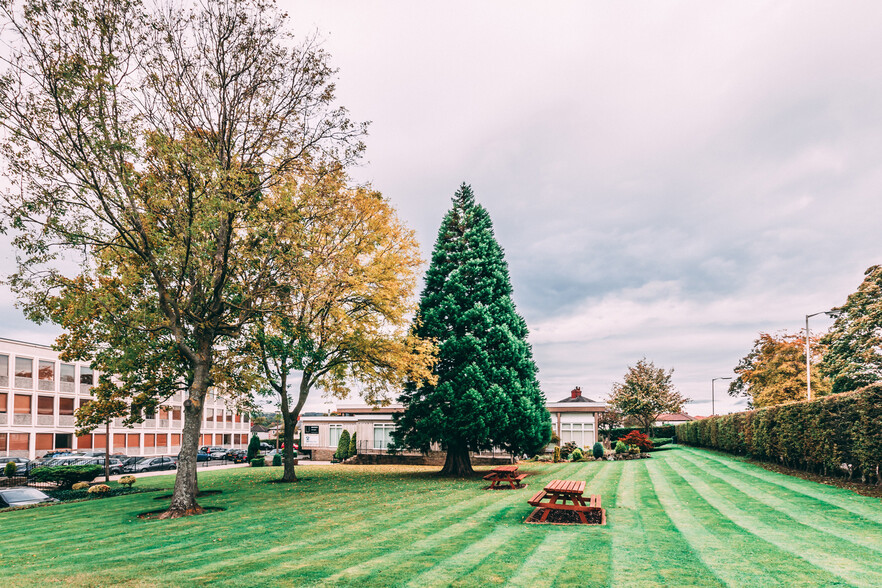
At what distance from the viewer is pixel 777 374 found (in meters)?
40.6

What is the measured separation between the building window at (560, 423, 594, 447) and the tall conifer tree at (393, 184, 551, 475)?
48.2 ft

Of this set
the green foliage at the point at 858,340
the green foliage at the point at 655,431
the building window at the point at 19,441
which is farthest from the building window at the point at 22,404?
the green foliage at the point at 858,340

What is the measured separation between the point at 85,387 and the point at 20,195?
50891 millimetres

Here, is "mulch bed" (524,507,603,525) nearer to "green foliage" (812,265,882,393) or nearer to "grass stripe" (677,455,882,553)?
"grass stripe" (677,455,882,553)

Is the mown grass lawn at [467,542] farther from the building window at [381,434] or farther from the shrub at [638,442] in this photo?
the building window at [381,434]

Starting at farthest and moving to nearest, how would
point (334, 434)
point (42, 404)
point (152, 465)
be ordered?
point (42, 404)
point (334, 434)
point (152, 465)

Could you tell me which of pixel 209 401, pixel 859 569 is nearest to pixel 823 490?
pixel 859 569

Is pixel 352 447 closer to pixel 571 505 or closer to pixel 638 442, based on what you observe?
pixel 638 442

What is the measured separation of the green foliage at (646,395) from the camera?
164 ft

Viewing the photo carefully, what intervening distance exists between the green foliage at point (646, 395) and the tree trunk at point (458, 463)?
29020 mm

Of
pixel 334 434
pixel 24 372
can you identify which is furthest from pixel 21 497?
pixel 24 372

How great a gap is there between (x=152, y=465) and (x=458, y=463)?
25.4 metres

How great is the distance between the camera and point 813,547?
30.3 ft

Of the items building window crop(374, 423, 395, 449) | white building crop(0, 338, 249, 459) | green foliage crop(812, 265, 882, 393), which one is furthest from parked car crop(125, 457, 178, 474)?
green foliage crop(812, 265, 882, 393)
